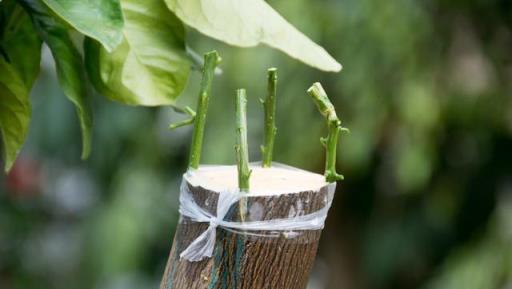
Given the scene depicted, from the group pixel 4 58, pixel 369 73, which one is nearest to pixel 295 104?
pixel 369 73

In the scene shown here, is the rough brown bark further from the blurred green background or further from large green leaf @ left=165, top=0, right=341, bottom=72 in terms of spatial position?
the blurred green background

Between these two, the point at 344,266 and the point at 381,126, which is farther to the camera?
the point at 344,266

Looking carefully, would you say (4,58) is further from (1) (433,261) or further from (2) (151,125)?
(1) (433,261)

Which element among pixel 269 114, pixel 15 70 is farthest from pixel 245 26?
pixel 15 70

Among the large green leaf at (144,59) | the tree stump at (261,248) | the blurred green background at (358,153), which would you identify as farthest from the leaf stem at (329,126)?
the blurred green background at (358,153)

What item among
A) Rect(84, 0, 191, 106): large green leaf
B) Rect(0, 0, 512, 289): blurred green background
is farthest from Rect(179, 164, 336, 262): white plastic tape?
Rect(0, 0, 512, 289): blurred green background

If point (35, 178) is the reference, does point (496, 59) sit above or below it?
above

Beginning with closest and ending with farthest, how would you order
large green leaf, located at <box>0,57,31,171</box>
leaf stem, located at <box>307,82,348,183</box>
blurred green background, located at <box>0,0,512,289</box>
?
1. leaf stem, located at <box>307,82,348,183</box>
2. large green leaf, located at <box>0,57,31,171</box>
3. blurred green background, located at <box>0,0,512,289</box>
